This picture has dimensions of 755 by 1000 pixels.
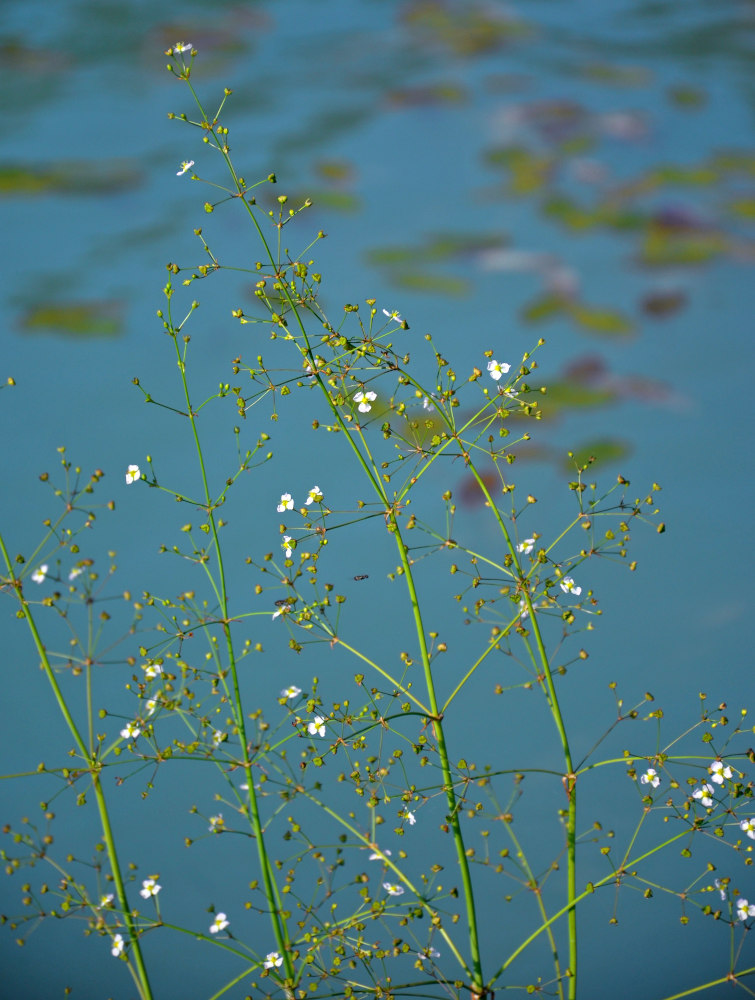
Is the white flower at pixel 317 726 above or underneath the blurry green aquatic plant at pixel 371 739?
underneath

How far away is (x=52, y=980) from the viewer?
0.80m

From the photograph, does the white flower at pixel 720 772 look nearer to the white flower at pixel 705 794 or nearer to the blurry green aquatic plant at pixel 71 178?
the white flower at pixel 705 794

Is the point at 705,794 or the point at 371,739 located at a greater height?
the point at 371,739

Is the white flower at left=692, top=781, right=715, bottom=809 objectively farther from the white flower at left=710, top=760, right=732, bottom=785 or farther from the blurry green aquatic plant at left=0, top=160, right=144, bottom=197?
the blurry green aquatic plant at left=0, top=160, right=144, bottom=197

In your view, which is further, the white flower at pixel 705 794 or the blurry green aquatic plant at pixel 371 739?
the blurry green aquatic plant at pixel 371 739

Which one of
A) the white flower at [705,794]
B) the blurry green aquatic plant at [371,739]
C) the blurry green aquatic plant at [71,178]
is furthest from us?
the blurry green aquatic plant at [71,178]

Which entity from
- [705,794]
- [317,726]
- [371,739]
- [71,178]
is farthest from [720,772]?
[71,178]

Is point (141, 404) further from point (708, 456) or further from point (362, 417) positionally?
point (708, 456)

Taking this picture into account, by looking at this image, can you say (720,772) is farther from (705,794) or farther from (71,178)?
(71,178)

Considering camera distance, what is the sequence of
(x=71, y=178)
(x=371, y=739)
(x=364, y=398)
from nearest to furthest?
(x=364, y=398) < (x=371, y=739) < (x=71, y=178)

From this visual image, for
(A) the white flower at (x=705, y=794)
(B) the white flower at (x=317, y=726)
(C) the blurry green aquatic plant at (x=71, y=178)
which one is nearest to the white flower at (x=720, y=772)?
(A) the white flower at (x=705, y=794)

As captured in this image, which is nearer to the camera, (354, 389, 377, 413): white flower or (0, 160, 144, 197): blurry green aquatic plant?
(354, 389, 377, 413): white flower

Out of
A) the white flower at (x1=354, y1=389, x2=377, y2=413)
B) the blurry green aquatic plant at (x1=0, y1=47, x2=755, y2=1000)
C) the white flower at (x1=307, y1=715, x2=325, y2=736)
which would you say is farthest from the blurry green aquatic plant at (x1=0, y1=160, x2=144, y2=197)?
the white flower at (x1=307, y1=715, x2=325, y2=736)

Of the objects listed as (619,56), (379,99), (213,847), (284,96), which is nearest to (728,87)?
(619,56)
